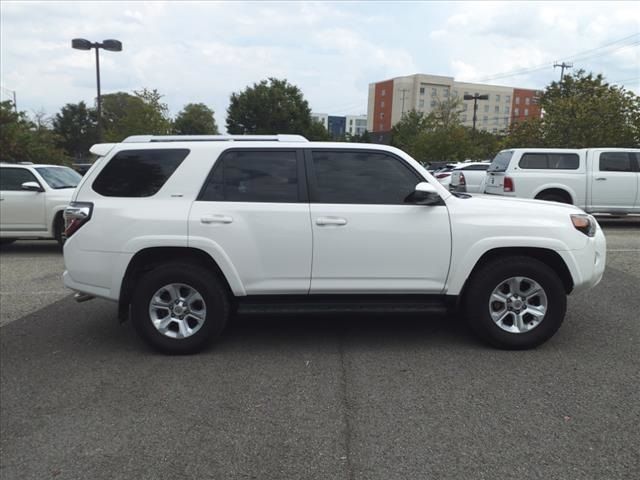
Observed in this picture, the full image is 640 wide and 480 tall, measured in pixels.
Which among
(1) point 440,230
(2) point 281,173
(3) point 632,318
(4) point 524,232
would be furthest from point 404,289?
(3) point 632,318

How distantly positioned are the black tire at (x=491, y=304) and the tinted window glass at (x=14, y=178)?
29.7ft

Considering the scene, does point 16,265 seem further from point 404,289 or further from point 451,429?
point 451,429

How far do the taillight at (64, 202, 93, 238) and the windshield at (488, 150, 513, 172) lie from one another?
35.2ft

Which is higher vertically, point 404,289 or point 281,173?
point 281,173

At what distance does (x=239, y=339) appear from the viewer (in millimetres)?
5273

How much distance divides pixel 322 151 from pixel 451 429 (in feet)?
8.46

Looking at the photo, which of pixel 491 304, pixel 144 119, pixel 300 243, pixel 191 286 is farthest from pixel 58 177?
pixel 144 119

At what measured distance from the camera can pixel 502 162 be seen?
13.7 meters

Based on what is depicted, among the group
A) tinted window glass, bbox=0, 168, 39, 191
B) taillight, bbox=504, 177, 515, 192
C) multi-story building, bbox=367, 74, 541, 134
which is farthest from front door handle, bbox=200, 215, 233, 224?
multi-story building, bbox=367, 74, 541, 134

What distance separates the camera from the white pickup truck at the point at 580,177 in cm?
1296

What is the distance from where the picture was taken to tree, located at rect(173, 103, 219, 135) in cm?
7069

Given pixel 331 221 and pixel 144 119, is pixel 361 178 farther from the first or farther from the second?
pixel 144 119

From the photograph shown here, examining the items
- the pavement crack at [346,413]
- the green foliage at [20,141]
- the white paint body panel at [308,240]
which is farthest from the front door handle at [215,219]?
the green foliage at [20,141]

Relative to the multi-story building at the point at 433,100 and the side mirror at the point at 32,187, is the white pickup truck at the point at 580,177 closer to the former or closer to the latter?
the side mirror at the point at 32,187
